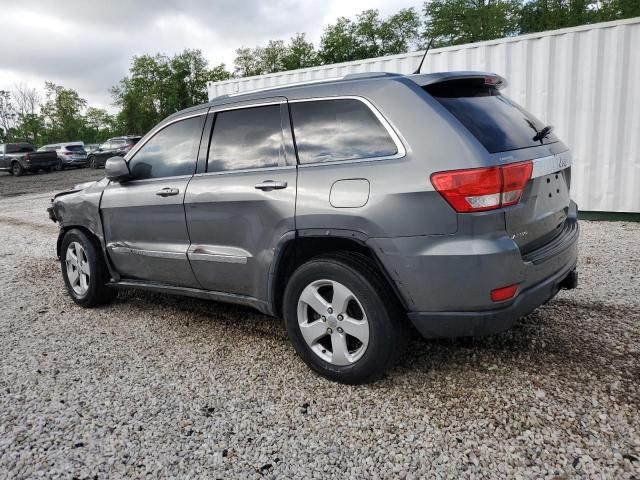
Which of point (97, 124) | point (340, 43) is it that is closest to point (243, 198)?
point (340, 43)

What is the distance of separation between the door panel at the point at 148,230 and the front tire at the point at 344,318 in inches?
42.7

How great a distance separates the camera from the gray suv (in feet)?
8.18

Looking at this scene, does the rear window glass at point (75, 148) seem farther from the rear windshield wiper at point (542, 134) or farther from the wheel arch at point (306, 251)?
the rear windshield wiper at point (542, 134)

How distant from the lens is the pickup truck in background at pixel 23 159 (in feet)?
89.4

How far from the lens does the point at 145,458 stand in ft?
7.89

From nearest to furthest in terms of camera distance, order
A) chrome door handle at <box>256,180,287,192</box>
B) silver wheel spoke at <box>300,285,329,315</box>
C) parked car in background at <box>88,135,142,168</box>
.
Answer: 1. silver wheel spoke at <box>300,285,329,315</box>
2. chrome door handle at <box>256,180,287,192</box>
3. parked car in background at <box>88,135,142,168</box>

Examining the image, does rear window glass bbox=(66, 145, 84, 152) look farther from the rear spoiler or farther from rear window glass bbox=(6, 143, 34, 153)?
the rear spoiler

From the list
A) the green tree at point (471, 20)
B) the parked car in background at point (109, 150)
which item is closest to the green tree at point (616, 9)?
the green tree at point (471, 20)

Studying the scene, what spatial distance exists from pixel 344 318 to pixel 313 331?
0.25 m

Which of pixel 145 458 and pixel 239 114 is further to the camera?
pixel 239 114

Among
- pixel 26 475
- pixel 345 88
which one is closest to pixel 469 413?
pixel 345 88

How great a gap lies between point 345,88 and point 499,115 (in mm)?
915

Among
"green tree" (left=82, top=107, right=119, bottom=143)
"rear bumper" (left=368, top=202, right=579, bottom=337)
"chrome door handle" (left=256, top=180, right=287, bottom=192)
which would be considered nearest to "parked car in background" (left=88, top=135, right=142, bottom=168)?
"chrome door handle" (left=256, top=180, right=287, bottom=192)

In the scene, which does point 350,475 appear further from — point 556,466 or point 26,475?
point 26,475
